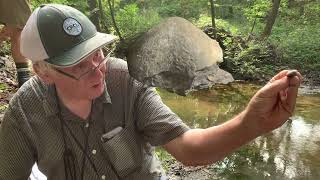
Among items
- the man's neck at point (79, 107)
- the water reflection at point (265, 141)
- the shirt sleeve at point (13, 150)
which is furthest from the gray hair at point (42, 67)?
the water reflection at point (265, 141)

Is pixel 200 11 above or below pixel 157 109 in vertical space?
below

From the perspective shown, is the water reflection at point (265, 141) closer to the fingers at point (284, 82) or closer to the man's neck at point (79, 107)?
the man's neck at point (79, 107)

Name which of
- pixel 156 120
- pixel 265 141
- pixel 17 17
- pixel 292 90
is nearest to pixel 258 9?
pixel 265 141

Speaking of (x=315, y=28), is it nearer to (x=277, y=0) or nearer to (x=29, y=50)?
(x=277, y=0)

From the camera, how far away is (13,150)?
226 cm

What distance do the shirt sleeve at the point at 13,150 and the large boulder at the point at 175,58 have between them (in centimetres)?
65

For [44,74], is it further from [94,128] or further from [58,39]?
[94,128]

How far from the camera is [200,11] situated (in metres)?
12.4

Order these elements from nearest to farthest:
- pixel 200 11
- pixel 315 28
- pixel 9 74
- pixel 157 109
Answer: pixel 157 109 < pixel 9 74 < pixel 200 11 < pixel 315 28

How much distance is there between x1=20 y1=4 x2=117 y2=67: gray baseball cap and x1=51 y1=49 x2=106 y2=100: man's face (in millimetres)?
48

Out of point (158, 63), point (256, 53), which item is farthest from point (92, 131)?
point (256, 53)

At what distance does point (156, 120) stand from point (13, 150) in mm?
740

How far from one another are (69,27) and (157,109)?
0.56 meters

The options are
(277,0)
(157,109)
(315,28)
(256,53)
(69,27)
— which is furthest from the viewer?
(315,28)
